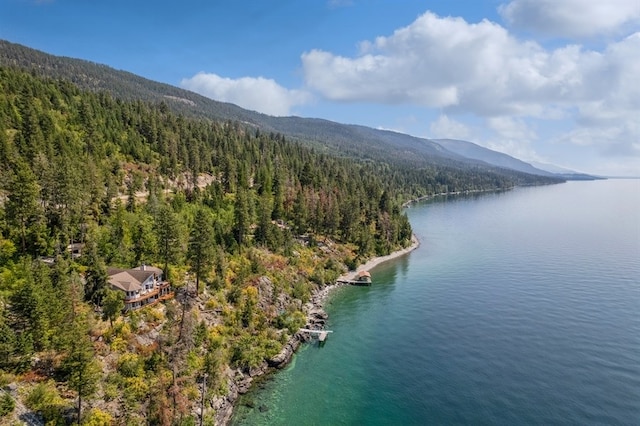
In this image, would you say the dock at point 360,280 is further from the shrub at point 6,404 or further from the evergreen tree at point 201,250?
the shrub at point 6,404

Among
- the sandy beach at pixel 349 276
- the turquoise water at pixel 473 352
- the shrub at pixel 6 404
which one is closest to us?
the shrub at pixel 6 404

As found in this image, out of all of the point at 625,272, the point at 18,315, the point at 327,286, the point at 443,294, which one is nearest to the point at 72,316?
the point at 18,315

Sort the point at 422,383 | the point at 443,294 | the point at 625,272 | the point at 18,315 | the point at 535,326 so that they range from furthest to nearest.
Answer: the point at 625,272, the point at 443,294, the point at 535,326, the point at 422,383, the point at 18,315

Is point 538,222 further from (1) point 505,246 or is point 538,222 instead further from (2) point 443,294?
(2) point 443,294

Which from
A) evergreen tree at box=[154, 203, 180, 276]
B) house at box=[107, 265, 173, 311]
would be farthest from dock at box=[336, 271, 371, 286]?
house at box=[107, 265, 173, 311]

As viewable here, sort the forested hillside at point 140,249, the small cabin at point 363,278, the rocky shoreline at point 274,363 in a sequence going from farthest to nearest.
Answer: the small cabin at point 363,278 → the rocky shoreline at point 274,363 → the forested hillside at point 140,249

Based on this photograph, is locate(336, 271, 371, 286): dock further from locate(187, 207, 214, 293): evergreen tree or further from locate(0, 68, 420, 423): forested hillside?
locate(187, 207, 214, 293): evergreen tree

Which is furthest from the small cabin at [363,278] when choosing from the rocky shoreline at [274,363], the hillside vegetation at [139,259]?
the hillside vegetation at [139,259]
